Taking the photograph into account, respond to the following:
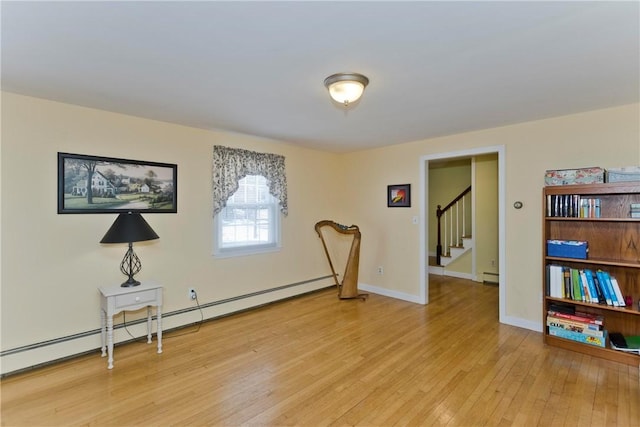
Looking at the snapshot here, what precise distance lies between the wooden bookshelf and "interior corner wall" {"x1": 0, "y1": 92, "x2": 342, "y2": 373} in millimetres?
3397

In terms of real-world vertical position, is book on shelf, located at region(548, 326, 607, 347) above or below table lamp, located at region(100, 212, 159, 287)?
below

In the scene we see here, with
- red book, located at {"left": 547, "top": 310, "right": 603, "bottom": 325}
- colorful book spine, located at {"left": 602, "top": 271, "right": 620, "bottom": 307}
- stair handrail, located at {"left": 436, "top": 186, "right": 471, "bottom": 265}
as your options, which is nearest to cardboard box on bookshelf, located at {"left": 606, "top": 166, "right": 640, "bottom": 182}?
colorful book spine, located at {"left": 602, "top": 271, "right": 620, "bottom": 307}

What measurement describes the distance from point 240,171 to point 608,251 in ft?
13.3

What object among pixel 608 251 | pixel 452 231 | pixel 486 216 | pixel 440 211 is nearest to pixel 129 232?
pixel 608 251

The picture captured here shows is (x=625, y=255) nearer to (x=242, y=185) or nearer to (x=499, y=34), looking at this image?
(x=499, y=34)

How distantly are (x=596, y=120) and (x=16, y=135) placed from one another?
17.2 feet

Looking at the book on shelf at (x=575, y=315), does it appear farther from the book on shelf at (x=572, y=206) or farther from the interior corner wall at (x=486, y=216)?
the interior corner wall at (x=486, y=216)

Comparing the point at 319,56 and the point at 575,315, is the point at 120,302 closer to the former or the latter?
the point at 319,56

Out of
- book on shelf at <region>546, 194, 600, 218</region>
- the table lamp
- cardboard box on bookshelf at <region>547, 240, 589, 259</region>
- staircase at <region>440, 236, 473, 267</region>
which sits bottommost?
staircase at <region>440, 236, 473, 267</region>

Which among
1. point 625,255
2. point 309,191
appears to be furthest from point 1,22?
point 625,255

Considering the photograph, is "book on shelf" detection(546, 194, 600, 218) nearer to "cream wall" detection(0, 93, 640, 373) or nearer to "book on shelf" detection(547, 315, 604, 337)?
"cream wall" detection(0, 93, 640, 373)

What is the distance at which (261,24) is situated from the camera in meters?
1.63

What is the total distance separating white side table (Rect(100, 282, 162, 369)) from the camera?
2686 mm

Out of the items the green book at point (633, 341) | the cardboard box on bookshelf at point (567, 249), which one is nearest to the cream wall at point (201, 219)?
the cardboard box on bookshelf at point (567, 249)
